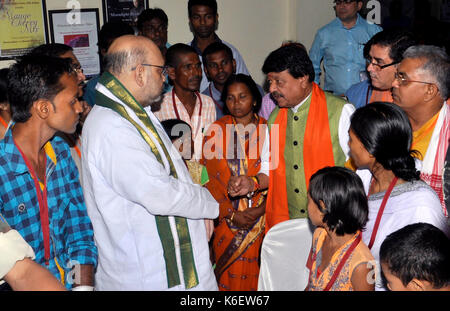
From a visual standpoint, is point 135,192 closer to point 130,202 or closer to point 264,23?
point 130,202

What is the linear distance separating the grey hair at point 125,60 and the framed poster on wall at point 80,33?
3045 mm

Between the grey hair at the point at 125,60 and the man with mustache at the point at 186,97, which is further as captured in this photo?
the man with mustache at the point at 186,97

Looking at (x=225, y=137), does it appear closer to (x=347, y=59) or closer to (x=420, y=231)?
(x=420, y=231)

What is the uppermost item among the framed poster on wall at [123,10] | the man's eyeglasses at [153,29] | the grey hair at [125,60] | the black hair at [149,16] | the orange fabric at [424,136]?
the framed poster on wall at [123,10]

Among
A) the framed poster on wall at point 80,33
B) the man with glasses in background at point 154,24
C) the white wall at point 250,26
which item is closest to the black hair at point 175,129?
the man with glasses in background at point 154,24

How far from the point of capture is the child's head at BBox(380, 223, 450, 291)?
5.26 ft

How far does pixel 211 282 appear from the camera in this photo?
233cm

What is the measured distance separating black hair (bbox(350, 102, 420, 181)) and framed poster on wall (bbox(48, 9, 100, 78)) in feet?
12.3

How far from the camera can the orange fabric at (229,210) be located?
11.5 ft

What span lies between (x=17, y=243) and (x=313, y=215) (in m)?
1.29

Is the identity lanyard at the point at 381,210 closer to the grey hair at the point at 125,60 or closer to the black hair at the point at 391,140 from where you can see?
the black hair at the point at 391,140

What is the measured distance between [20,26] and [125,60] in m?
3.09

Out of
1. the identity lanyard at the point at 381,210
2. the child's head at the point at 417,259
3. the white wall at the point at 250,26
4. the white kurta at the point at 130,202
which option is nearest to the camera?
the child's head at the point at 417,259
